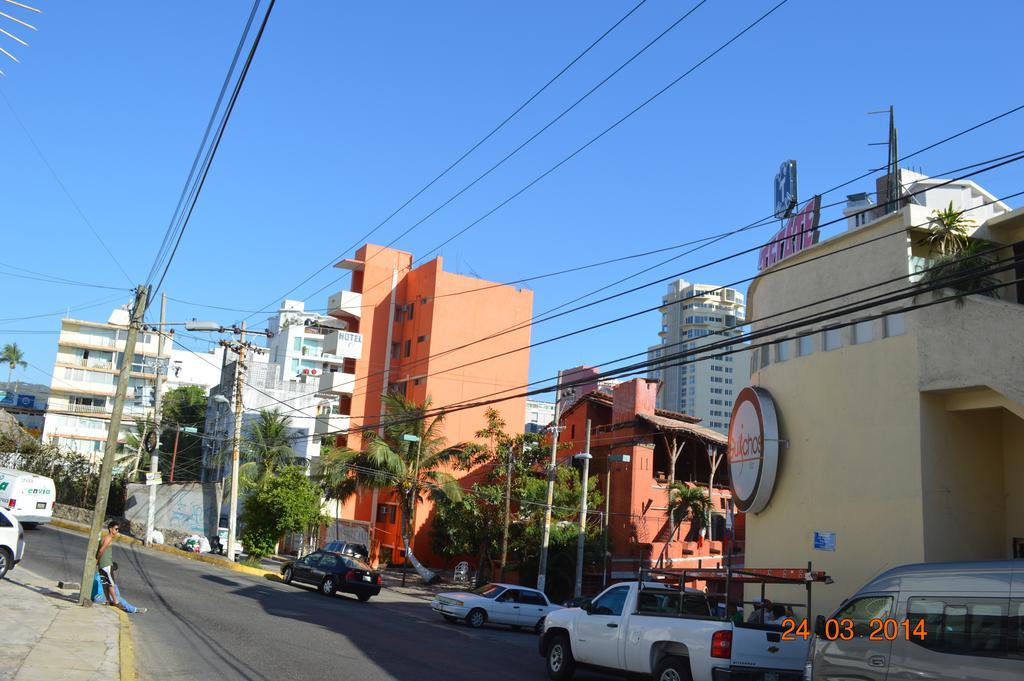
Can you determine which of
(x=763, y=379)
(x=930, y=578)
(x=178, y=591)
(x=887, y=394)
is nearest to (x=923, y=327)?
(x=887, y=394)

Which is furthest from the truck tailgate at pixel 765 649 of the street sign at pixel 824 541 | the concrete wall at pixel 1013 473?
the concrete wall at pixel 1013 473

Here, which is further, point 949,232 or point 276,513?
point 276,513

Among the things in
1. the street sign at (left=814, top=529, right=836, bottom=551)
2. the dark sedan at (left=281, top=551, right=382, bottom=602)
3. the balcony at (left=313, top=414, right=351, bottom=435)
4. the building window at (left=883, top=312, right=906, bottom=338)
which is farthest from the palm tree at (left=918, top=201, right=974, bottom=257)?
the balcony at (left=313, top=414, right=351, bottom=435)

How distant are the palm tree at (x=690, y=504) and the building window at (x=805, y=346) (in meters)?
18.0

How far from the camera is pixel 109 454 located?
62.0 feet

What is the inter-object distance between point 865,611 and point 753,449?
1324 centimetres

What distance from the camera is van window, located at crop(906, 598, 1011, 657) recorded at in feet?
29.0

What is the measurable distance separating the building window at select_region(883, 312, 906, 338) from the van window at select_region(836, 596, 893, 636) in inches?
398

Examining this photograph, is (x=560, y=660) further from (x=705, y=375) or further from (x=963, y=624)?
(x=705, y=375)

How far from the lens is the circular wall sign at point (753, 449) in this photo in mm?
22844

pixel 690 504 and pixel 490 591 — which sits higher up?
pixel 690 504

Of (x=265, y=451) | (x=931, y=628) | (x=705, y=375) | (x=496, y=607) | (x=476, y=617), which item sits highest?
(x=705, y=375)

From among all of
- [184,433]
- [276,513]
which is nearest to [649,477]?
[276,513]
